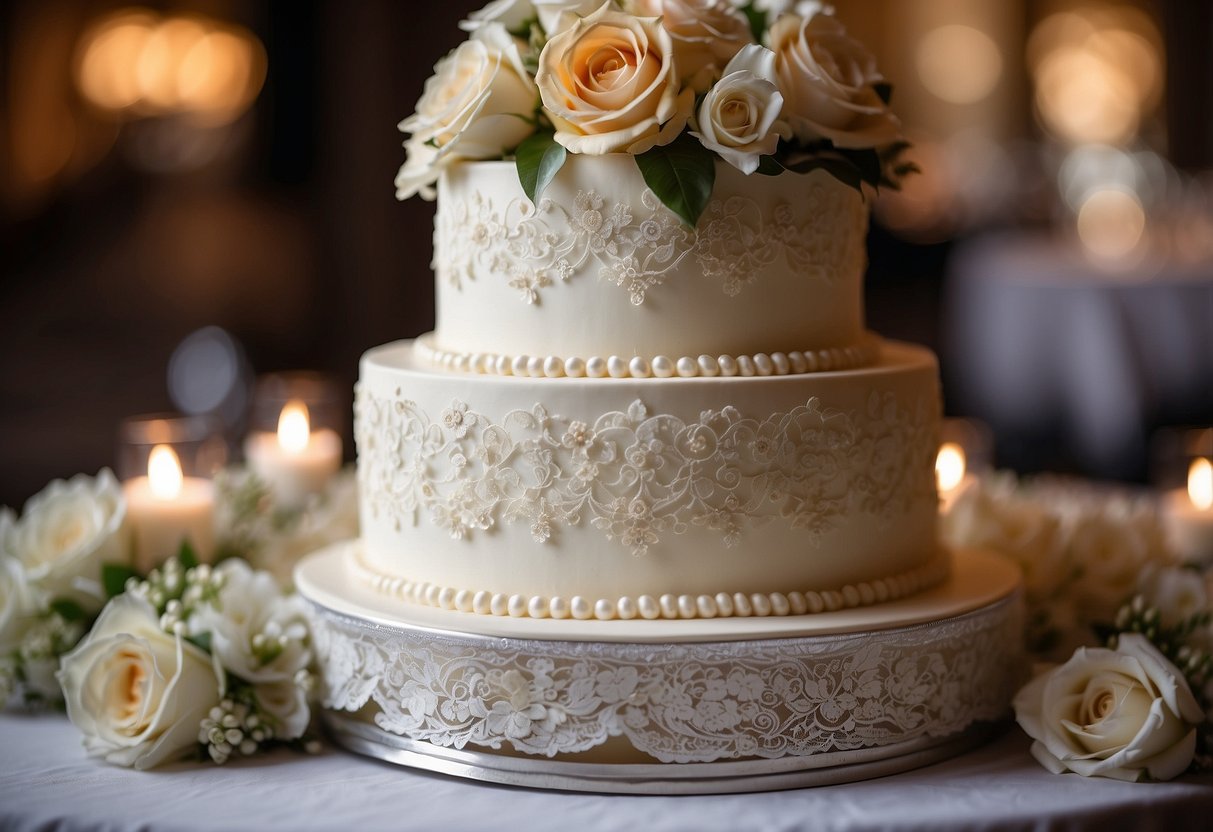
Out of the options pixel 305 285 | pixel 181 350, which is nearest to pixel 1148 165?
pixel 305 285

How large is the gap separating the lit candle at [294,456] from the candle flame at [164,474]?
0.62m

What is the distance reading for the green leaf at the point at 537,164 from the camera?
2182 mm

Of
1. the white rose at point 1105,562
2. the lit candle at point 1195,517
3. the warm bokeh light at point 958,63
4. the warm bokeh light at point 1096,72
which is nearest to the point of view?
the white rose at point 1105,562

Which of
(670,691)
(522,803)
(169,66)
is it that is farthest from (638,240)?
(169,66)

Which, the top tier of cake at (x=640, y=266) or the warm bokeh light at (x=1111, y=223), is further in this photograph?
the warm bokeh light at (x=1111, y=223)

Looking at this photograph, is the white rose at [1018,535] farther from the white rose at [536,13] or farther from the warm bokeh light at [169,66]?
the warm bokeh light at [169,66]

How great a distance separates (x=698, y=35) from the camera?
7.25 feet

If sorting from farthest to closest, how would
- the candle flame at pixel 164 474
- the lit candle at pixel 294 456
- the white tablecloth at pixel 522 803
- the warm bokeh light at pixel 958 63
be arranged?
the warm bokeh light at pixel 958 63 < the lit candle at pixel 294 456 < the candle flame at pixel 164 474 < the white tablecloth at pixel 522 803

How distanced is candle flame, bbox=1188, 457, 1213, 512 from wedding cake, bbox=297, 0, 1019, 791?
123 cm

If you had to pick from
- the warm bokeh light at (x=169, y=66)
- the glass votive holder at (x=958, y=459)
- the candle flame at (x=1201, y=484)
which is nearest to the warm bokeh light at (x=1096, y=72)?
the warm bokeh light at (x=169, y=66)

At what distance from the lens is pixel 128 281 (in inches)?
354

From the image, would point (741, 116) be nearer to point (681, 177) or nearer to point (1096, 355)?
point (681, 177)

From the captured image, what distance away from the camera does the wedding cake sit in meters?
2.13

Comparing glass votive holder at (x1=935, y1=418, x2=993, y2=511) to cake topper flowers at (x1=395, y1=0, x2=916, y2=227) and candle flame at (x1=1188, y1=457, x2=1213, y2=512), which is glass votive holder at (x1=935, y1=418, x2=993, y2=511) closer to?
candle flame at (x1=1188, y1=457, x2=1213, y2=512)
